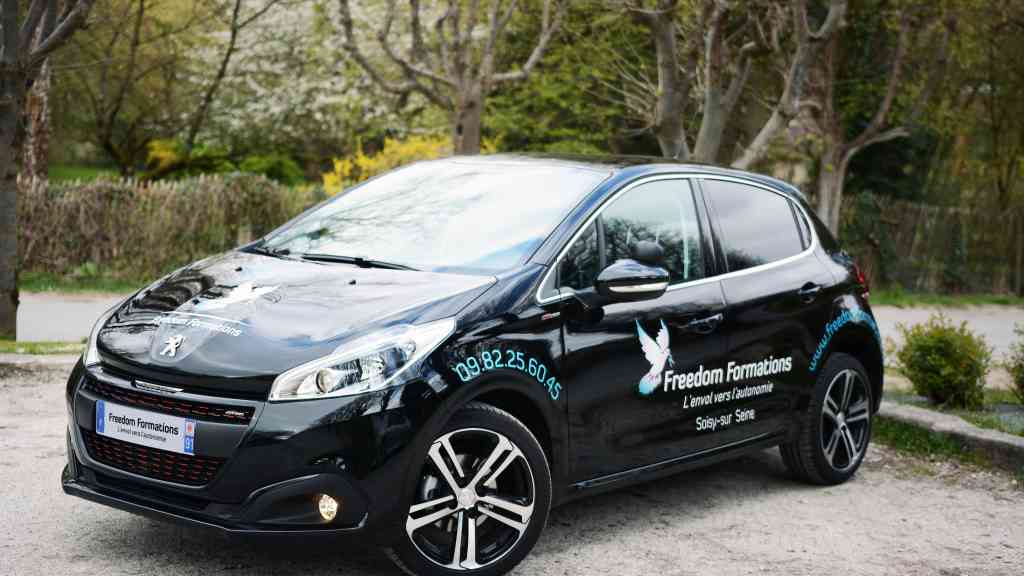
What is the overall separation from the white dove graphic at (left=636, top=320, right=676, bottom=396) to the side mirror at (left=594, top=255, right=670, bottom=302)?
190 mm

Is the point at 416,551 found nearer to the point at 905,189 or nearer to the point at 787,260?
the point at 787,260

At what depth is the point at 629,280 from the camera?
5145 mm

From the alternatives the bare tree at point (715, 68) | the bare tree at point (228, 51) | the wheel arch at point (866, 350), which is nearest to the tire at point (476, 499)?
the wheel arch at point (866, 350)

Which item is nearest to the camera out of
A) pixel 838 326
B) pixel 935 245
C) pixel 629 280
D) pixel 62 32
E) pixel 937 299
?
pixel 629 280

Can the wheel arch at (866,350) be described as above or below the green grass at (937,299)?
above

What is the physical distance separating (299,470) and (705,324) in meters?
2.27

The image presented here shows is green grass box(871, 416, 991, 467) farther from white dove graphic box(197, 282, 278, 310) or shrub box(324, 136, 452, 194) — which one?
shrub box(324, 136, 452, 194)

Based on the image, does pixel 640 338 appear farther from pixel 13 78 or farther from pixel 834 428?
pixel 13 78

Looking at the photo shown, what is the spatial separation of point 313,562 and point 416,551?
0.59 meters

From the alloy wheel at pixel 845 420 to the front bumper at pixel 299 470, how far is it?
313 centimetres

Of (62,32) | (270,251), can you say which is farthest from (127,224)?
(270,251)

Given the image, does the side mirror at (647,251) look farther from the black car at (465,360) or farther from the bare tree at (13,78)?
the bare tree at (13,78)

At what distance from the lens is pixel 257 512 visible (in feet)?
13.8

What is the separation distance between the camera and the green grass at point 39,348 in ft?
29.7
